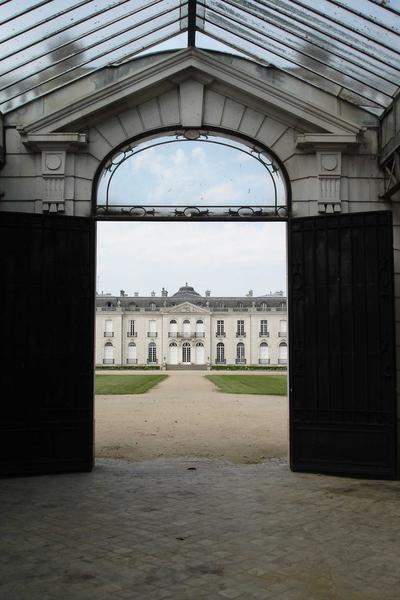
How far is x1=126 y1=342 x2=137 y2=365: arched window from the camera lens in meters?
71.8

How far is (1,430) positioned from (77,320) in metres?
1.58

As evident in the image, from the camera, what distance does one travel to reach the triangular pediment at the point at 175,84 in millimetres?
7547

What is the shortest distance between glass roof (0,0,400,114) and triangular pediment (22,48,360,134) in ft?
0.77

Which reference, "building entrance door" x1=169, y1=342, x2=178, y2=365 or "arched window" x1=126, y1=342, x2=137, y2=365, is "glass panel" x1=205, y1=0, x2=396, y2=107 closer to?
"building entrance door" x1=169, y1=342, x2=178, y2=365

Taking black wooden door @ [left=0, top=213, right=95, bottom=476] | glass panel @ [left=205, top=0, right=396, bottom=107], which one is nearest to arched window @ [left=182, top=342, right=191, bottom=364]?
black wooden door @ [left=0, top=213, right=95, bottom=476]

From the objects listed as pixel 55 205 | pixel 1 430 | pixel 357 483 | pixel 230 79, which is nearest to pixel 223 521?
pixel 357 483

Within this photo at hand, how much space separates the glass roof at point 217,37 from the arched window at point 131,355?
65.1 metres

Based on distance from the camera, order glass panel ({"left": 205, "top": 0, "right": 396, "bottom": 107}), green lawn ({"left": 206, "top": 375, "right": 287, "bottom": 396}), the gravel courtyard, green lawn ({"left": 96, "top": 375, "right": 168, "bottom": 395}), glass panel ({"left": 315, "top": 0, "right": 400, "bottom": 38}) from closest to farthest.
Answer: glass panel ({"left": 315, "top": 0, "right": 400, "bottom": 38}) < glass panel ({"left": 205, "top": 0, "right": 396, "bottom": 107}) < the gravel courtyard < green lawn ({"left": 206, "top": 375, "right": 287, "bottom": 396}) < green lawn ({"left": 96, "top": 375, "right": 168, "bottom": 395})

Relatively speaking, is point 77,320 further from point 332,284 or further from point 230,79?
point 230,79

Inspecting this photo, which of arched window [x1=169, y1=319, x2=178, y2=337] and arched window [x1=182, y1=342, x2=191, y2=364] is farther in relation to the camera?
arched window [x1=169, y1=319, x2=178, y2=337]

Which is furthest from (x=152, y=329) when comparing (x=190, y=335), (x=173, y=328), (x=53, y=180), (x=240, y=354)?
(x=53, y=180)

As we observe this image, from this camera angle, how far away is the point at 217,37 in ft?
25.3

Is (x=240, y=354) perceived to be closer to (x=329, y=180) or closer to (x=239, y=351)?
(x=239, y=351)

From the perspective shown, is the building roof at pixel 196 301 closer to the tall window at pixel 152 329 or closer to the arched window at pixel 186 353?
the tall window at pixel 152 329
